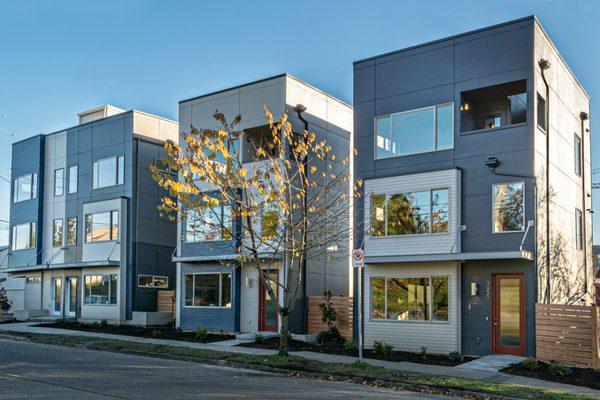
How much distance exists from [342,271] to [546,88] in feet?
35.7

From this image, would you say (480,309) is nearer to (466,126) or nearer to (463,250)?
(463,250)

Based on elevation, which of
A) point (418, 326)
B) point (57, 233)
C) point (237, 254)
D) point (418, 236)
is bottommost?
point (418, 326)

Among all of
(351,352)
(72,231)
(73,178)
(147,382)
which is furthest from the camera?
(73,178)

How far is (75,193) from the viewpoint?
33781mm

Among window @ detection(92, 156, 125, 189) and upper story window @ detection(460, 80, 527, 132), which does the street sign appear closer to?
upper story window @ detection(460, 80, 527, 132)

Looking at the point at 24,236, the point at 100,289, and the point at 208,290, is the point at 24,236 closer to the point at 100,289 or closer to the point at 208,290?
the point at 100,289

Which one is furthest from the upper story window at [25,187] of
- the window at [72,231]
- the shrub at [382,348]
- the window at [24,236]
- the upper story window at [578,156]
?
the upper story window at [578,156]

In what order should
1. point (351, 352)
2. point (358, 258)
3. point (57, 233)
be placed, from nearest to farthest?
point (358, 258) < point (351, 352) < point (57, 233)

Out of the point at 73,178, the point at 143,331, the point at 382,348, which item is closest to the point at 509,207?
the point at 382,348

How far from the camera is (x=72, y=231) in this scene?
3388 centimetres

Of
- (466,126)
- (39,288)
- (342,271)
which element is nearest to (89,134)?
(39,288)

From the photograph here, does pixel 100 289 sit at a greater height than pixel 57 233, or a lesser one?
lesser

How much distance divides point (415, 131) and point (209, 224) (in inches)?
306

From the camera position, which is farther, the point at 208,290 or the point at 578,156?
the point at 208,290
